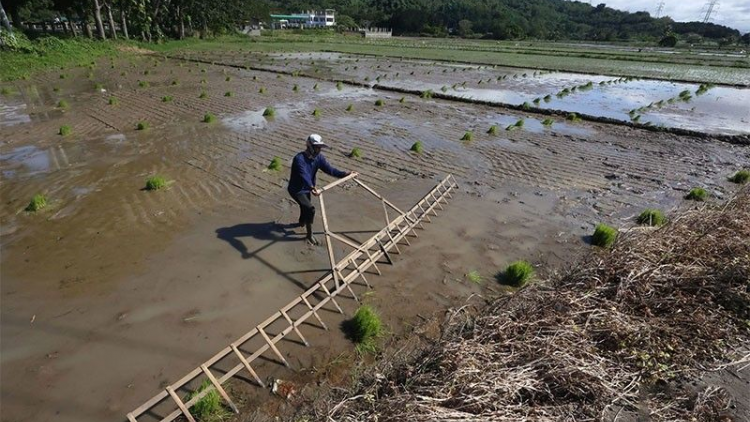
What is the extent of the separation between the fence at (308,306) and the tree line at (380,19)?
40626mm

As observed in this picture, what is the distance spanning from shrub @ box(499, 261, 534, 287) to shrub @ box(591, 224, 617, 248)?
5.79ft

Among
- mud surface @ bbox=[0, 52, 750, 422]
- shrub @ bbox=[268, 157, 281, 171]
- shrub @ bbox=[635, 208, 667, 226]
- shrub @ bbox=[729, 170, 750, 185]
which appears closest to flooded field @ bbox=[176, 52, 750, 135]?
mud surface @ bbox=[0, 52, 750, 422]

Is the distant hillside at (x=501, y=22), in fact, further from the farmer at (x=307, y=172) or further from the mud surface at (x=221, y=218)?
the farmer at (x=307, y=172)

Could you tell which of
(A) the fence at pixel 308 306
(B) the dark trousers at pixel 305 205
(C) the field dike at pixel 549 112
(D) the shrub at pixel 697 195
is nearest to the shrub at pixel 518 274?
(A) the fence at pixel 308 306

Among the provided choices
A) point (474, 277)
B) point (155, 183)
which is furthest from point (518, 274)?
point (155, 183)

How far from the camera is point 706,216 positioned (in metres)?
5.78

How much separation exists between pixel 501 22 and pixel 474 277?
11061 cm

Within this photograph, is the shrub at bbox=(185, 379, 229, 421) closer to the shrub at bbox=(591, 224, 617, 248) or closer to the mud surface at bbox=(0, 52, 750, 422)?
the mud surface at bbox=(0, 52, 750, 422)

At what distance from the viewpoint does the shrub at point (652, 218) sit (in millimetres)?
6875

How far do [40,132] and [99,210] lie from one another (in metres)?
7.18

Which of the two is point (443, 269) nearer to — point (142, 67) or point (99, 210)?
point (99, 210)

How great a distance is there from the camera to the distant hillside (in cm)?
9788

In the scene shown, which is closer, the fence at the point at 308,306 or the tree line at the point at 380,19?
the fence at the point at 308,306

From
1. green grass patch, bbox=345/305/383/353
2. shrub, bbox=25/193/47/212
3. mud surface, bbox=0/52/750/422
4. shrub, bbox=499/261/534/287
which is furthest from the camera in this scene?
shrub, bbox=25/193/47/212
